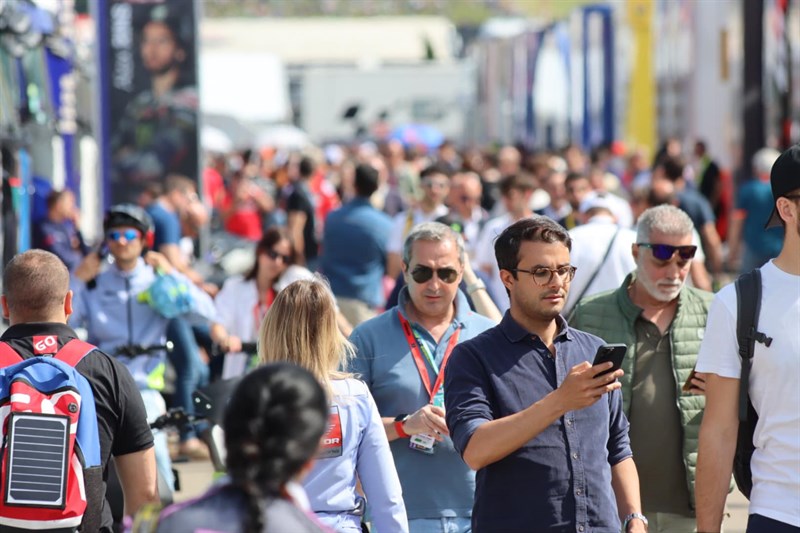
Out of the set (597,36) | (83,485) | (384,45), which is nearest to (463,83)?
(597,36)

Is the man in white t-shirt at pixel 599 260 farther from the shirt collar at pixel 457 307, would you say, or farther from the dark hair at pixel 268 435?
the dark hair at pixel 268 435

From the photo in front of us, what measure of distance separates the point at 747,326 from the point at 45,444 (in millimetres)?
2112

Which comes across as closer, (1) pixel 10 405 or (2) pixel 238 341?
(1) pixel 10 405

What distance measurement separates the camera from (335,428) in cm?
441

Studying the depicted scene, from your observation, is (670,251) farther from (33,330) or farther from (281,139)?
(281,139)

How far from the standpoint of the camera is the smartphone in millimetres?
3951

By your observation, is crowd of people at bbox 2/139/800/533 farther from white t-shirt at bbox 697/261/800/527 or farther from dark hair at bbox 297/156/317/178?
dark hair at bbox 297/156/317/178

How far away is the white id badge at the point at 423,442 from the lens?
5.25 metres

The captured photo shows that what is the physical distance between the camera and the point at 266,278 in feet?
29.6

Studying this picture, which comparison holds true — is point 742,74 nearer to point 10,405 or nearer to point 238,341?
point 238,341

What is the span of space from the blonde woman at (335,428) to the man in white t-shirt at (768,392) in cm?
94

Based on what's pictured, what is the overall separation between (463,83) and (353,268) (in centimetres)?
4429

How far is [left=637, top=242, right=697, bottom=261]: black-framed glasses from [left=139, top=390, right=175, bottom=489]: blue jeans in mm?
2641

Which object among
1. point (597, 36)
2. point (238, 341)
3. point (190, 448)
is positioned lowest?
point (190, 448)
